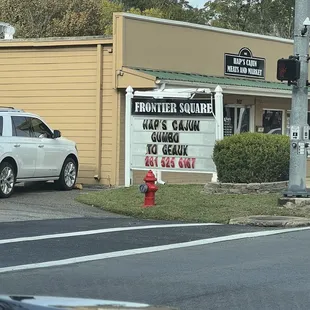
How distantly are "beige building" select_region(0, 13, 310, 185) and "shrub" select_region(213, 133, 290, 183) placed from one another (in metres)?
3.37

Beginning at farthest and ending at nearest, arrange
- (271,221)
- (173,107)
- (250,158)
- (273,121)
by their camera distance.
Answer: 1. (273,121)
2. (173,107)
3. (250,158)
4. (271,221)

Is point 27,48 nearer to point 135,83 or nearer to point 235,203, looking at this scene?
point 135,83

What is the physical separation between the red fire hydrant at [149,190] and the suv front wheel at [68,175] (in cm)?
401

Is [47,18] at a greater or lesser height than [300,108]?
greater

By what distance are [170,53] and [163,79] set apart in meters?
2.27

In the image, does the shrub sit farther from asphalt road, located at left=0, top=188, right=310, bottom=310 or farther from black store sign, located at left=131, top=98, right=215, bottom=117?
asphalt road, located at left=0, top=188, right=310, bottom=310

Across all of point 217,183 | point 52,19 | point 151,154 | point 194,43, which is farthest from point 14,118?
point 52,19

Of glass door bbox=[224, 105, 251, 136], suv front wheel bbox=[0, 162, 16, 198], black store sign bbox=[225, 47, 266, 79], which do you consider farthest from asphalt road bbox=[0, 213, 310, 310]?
black store sign bbox=[225, 47, 266, 79]

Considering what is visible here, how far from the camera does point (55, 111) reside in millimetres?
22250

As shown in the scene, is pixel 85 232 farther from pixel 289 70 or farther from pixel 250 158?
pixel 250 158

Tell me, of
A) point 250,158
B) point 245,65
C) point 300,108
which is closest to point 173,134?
point 250,158

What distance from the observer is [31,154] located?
18094mm

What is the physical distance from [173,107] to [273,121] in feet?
26.5

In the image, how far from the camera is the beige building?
21.1 metres
